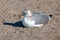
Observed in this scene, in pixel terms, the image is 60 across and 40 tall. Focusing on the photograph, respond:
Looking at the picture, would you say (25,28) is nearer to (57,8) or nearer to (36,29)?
(36,29)

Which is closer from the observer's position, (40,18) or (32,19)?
(32,19)

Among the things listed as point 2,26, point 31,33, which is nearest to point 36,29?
point 31,33

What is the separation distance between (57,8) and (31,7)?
91 cm

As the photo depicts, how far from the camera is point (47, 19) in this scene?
8.00m

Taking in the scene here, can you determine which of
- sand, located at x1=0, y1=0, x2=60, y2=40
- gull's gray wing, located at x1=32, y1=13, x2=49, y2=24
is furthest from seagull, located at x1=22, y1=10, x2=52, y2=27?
sand, located at x1=0, y1=0, x2=60, y2=40

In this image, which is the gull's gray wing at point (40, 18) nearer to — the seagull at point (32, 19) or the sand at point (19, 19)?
the seagull at point (32, 19)

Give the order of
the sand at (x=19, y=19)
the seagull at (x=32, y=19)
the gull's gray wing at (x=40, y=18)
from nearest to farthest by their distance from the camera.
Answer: the sand at (x=19, y=19) → the seagull at (x=32, y=19) → the gull's gray wing at (x=40, y=18)

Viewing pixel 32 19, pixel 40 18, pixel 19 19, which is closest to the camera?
pixel 32 19

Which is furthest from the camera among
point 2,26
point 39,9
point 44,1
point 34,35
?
point 44,1

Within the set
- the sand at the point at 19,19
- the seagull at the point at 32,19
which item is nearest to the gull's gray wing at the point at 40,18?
the seagull at the point at 32,19

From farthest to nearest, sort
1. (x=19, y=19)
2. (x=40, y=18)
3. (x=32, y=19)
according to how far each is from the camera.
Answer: (x=19, y=19)
(x=40, y=18)
(x=32, y=19)

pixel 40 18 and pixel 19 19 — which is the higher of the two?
pixel 40 18

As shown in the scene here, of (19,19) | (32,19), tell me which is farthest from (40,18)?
(19,19)

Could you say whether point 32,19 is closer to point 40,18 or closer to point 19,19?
point 40,18
